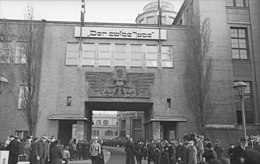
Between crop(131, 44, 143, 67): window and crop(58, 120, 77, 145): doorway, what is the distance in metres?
7.67

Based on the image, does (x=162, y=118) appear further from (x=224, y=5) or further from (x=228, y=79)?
(x=224, y=5)

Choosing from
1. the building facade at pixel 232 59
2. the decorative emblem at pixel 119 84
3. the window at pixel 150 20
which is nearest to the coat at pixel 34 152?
the decorative emblem at pixel 119 84

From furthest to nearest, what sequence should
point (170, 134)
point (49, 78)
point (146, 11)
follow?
1. point (146, 11)
2. point (170, 134)
3. point (49, 78)

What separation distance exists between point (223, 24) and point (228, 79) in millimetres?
5125

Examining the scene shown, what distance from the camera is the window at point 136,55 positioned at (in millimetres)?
25641

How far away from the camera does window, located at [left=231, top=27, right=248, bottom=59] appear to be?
25688mm

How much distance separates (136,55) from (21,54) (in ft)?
33.5

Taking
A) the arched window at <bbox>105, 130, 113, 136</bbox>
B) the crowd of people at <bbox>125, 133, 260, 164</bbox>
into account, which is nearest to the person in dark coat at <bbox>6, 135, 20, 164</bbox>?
the crowd of people at <bbox>125, 133, 260, 164</bbox>

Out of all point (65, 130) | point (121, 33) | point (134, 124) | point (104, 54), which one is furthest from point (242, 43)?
Result: point (134, 124)

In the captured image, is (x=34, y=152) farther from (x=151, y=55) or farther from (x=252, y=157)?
(x=151, y=55)

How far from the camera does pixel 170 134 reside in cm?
2911

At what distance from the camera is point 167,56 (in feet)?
85.7

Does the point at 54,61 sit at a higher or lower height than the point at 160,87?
higher

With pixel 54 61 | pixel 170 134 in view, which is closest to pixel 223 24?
pixel 170 134
